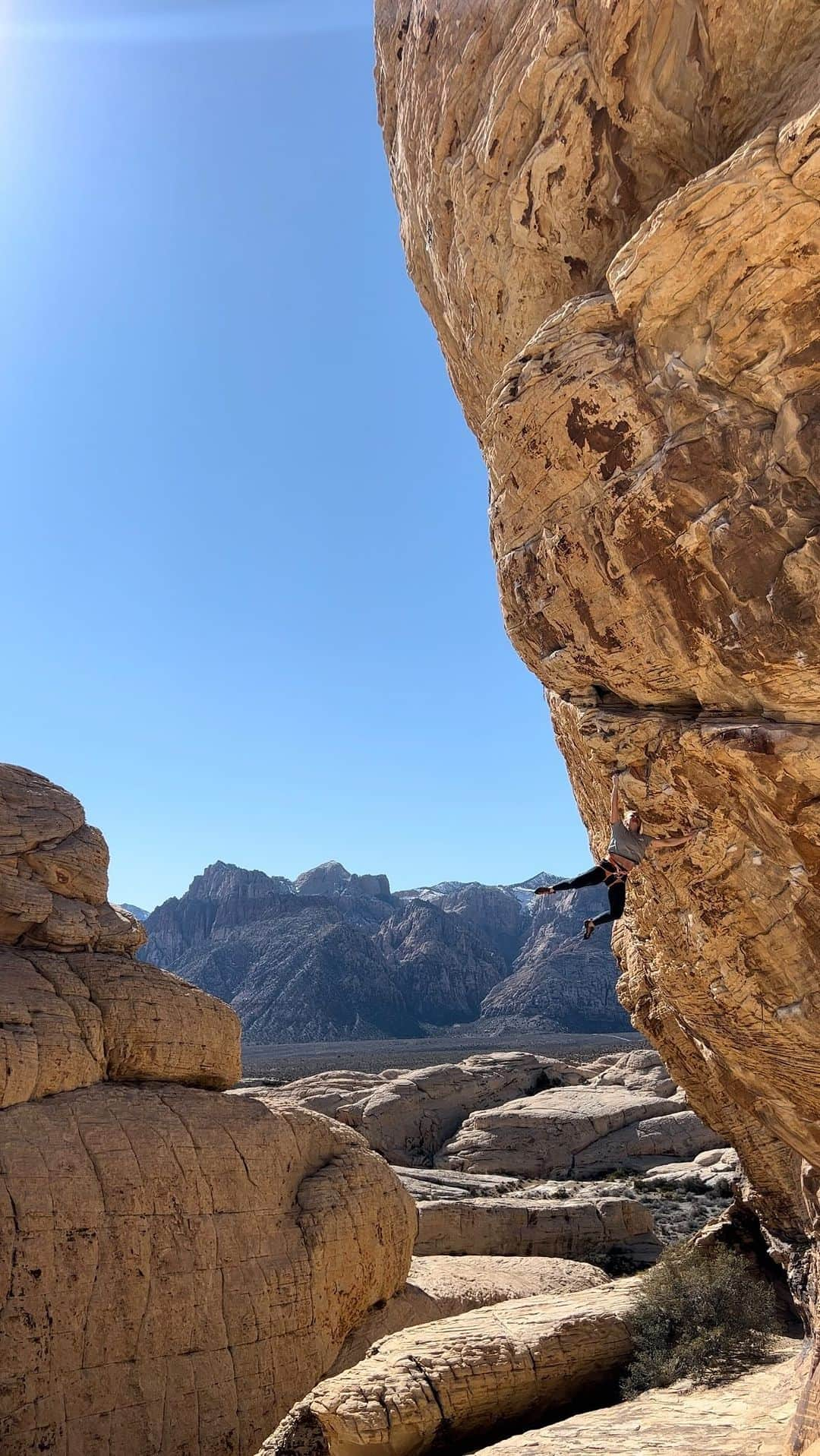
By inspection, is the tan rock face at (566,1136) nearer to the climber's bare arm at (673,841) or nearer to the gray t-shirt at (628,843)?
the gray t-shirt at (628,843)

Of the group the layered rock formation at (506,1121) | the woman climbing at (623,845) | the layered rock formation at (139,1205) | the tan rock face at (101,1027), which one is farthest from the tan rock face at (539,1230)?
the woman climbing at (623,845)

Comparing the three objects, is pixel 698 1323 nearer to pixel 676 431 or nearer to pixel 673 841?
pixel 673 841

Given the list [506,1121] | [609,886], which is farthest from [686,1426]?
[506,1121]

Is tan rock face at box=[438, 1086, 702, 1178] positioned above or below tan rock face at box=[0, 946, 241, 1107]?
below

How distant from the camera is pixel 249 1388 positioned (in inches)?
500

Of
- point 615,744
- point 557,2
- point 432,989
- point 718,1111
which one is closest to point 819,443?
point 615,744

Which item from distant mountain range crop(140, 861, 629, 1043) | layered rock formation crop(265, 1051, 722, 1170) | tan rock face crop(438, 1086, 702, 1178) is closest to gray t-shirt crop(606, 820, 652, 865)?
layered rock formation crop(265, 1051, 722, 1170)

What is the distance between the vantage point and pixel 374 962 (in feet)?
434

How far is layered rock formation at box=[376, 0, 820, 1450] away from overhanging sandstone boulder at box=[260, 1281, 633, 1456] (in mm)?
4761

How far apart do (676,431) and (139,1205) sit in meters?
12.8

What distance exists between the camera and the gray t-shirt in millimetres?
8438

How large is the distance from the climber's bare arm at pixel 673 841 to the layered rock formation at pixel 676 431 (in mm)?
106

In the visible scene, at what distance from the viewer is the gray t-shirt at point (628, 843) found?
8.44 m

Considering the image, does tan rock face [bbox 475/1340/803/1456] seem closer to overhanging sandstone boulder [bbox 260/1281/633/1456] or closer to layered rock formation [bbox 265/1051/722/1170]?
overhanging sandstone boulder [bbox 260/1281/633/1456]
